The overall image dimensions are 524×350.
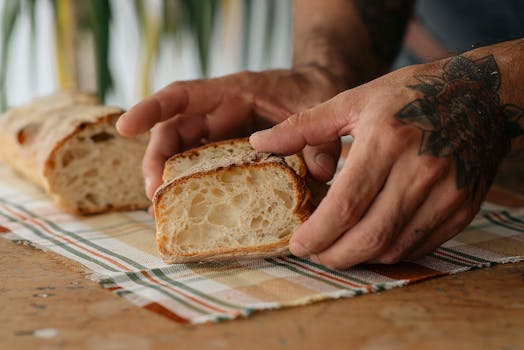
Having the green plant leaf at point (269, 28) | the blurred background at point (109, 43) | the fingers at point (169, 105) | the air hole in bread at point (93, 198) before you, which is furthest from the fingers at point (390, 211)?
the green plant leaf at point (269, 28)

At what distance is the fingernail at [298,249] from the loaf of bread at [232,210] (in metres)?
0.09

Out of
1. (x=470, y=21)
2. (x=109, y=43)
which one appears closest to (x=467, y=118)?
(x=470, y=21)

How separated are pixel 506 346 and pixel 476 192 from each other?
407 mm

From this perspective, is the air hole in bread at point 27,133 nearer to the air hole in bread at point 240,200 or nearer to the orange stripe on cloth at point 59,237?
the orange stripe on cloth at point 59,237

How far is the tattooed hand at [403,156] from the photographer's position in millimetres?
1480

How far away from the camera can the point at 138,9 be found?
414 centimetres

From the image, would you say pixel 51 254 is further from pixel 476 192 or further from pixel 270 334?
pixel 476 192

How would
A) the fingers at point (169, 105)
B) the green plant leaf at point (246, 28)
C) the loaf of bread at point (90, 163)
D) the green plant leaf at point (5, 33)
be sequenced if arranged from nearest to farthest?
the fingers at point (169, 105) < the loaf of bread at point (90, 163) < the green plant leaf at point (5, 33) < the green plant leaf at point (246, 28)

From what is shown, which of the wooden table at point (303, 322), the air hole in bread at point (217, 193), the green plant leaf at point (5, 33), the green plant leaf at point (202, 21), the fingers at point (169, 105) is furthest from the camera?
the green plant leaf at point (202, 21)

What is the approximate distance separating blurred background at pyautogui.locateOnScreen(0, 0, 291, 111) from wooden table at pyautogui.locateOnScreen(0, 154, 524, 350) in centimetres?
260

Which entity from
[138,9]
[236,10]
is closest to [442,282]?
[138,9]

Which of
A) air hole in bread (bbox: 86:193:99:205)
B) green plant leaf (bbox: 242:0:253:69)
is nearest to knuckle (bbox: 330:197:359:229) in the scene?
air hole in bread (bbox: 86:193:99:205)

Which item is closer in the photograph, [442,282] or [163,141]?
[442,282]

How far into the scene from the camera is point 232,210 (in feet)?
5.53
